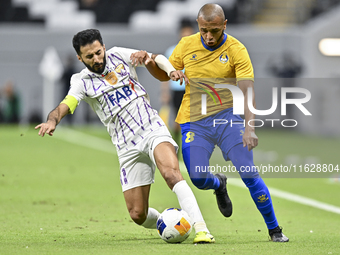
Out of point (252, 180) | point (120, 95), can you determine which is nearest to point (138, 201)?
point (120, 95)

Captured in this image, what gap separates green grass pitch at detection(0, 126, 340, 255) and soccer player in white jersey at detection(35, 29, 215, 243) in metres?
0.50

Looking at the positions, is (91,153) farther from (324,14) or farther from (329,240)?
(324,14)

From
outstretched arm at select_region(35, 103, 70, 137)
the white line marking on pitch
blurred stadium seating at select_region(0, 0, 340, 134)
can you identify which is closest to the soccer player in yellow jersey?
outstretched arm at select_region(35, 103, 70, 137)

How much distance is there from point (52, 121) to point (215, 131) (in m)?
1.47

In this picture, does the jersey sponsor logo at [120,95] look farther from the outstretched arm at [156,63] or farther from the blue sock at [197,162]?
the blue sock at [197,162]

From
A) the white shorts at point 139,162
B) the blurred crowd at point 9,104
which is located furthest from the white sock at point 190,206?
the blurred crowd at point 9,104

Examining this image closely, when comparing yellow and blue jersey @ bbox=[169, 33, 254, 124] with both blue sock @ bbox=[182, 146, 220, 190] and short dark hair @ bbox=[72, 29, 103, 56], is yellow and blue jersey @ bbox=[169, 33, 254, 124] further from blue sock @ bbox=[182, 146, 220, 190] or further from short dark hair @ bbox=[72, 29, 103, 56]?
short dark hair @ bbox=[72, 29, 103, 56]

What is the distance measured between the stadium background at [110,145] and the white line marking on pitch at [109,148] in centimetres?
→ 13

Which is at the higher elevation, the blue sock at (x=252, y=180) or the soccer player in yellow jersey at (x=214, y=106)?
the soccer player in yellow jersey at (x=214, y=106)

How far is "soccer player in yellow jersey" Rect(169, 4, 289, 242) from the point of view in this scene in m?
5.35

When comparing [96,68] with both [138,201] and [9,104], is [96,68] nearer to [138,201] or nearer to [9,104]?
[138,201]

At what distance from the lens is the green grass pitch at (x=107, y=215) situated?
5.04 m

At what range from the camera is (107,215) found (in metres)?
7.21

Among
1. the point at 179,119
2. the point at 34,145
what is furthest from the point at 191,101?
the point at 34,145
